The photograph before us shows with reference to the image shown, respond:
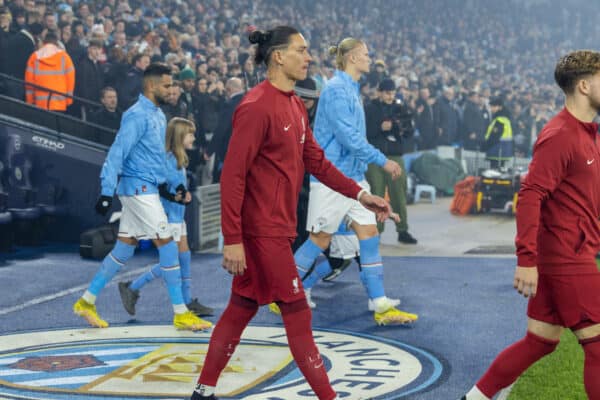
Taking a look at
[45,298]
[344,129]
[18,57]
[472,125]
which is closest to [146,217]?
[344,129]

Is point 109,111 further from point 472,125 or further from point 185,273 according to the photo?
point 472,125

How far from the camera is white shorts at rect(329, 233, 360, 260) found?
25.5ft

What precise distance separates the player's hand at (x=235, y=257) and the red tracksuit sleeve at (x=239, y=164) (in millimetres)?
24

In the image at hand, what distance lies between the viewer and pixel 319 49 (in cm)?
2908

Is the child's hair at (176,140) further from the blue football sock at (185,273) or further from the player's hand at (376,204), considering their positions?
the player's hand at (376,204)

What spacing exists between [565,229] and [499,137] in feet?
39.6

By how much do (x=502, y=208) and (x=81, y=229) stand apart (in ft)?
23.2

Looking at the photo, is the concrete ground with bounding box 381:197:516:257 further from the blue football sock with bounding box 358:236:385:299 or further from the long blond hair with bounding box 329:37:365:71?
the long blond hair with bounding box 329:37:365:71

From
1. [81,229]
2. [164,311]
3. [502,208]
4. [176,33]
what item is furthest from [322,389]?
[176,33]

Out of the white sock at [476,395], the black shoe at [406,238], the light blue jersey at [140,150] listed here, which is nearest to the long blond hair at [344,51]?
the light blue jersey at [140,150]

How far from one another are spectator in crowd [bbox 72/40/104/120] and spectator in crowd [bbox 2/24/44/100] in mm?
656

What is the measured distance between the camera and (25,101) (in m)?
12.5

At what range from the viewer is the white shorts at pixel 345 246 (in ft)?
25.5

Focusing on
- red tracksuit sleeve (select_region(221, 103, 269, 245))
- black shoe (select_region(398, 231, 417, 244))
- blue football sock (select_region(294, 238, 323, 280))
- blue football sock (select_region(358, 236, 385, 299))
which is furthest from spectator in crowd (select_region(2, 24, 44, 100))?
red tracksuit sleeve (select_region(221, 103, 269, 245))
